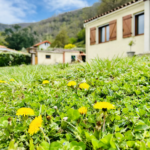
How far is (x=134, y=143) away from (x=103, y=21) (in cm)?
953

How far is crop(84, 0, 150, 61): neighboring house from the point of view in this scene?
6991 mm

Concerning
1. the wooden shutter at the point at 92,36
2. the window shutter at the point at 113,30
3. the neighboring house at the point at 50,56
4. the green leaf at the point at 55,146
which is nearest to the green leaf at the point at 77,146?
the green leaf at the point at 55,146

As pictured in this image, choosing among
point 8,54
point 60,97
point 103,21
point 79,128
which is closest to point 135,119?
point 79,128

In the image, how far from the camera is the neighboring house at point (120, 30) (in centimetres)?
699

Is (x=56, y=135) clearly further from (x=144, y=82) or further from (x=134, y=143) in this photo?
(x=144, y=82)

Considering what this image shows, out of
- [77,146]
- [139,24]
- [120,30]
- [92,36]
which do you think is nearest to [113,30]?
[120,30]

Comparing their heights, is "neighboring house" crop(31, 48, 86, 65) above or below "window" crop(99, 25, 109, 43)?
below

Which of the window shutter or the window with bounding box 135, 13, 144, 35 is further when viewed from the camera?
the window shutter

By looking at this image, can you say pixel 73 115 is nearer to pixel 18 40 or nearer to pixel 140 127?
pixel 140 127

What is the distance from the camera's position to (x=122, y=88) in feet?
4.49

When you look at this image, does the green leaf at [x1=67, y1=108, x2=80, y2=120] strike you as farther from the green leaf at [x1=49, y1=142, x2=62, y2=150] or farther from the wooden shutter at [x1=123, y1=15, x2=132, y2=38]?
the wooden shutter at [x1=123, y1=15, x2=132, y2=38]

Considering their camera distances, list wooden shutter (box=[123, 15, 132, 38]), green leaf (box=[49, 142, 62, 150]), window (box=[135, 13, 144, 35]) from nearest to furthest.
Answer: green leaf (box=[49, 142, 62, 150]) < window (box=[135, 13, 144, 35]) < wooden shutter (box=[123, 15, 132, 38])

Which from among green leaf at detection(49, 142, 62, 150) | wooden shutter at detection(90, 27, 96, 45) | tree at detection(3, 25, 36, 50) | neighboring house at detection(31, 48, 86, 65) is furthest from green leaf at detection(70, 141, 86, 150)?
tree at detection(3, 25, 36, 50)

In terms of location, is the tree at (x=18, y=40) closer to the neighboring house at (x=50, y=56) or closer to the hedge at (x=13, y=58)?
the neighboring house at (x=50, y=56)
